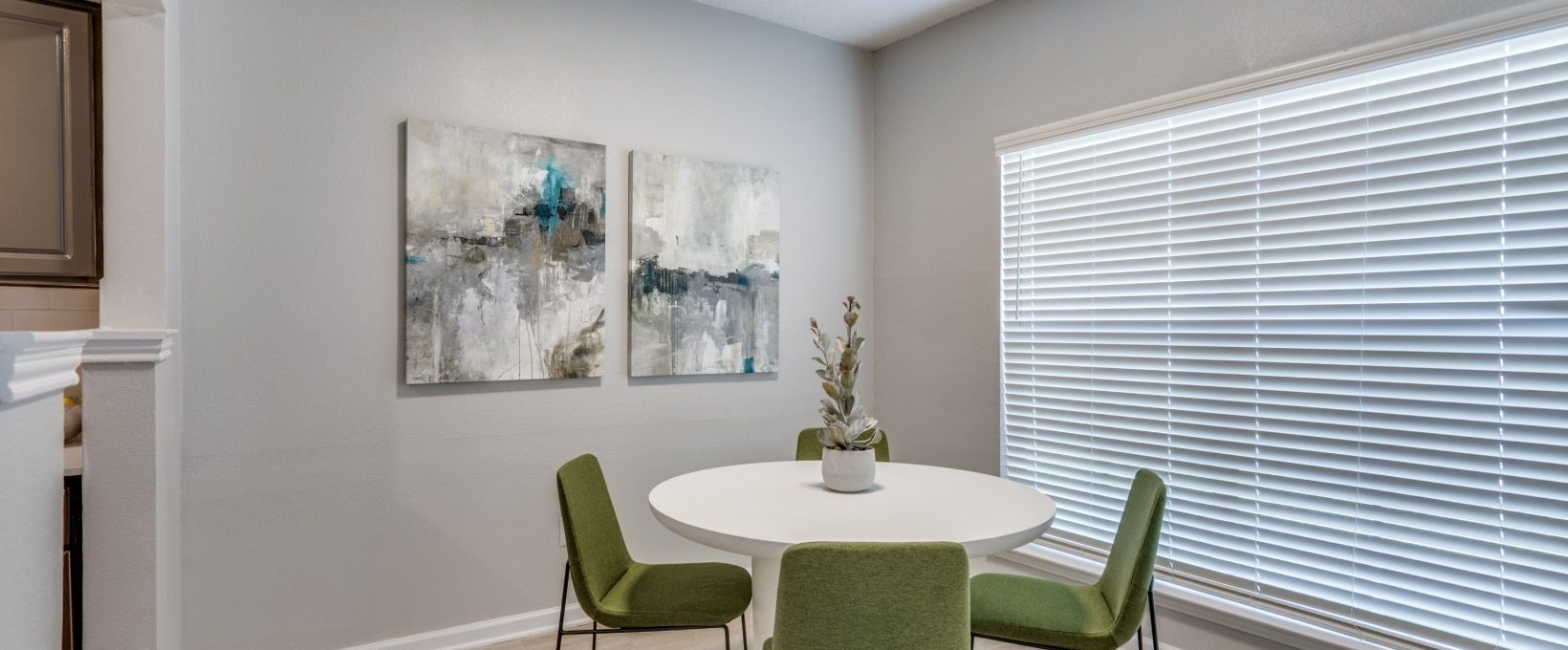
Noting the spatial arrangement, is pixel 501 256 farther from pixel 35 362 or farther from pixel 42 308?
pixel 35 362

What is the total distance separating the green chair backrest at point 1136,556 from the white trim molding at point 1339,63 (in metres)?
1.38

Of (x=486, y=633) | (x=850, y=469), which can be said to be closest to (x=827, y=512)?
(x=850, y=469)

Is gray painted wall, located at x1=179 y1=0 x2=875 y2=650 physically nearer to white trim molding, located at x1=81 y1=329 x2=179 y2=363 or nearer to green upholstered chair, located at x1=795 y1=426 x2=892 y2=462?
white trim molding, located at x1=81 y1=329 x2=179 y2=363

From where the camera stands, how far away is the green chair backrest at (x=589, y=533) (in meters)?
2.26

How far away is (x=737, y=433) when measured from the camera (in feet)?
12.3

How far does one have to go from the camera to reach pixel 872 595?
1568 millimetres

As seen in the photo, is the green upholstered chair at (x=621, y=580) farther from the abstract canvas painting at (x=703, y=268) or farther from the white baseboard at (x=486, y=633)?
the abstract canvas painting at (x=703, y=268)

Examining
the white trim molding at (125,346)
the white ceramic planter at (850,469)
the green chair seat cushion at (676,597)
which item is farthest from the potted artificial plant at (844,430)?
the white trim molding at (125,346)

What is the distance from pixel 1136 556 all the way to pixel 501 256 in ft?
7.91

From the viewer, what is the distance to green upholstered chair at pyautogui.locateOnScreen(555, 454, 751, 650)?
7.43 ft

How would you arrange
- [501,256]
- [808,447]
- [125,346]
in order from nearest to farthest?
[125,346] → [501,256] → [808,447]

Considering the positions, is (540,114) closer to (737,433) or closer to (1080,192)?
(737,433)

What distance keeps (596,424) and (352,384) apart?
36.8 inches

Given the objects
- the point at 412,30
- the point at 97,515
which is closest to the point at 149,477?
the point at 97,515
